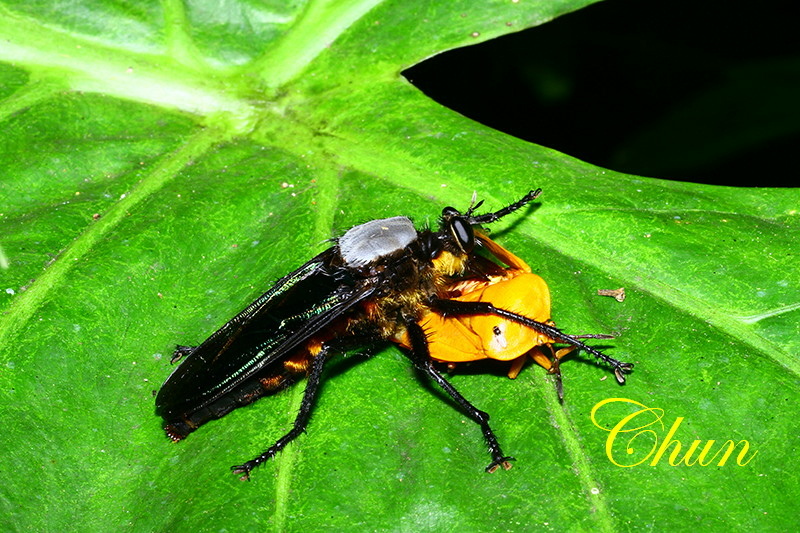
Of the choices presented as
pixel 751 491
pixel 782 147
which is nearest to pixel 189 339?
pixel 751 491

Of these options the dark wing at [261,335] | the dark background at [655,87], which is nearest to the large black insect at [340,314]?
the dark wing at [261,335]

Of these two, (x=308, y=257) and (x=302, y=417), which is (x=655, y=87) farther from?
(x=302, y=417)

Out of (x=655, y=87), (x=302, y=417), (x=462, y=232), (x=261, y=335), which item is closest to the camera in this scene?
(x=302, y=417)

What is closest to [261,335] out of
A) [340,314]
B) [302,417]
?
[340,314]

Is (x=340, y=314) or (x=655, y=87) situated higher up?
(x=340, y=314)

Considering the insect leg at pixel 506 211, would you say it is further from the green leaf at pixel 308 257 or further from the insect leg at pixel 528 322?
the insect leg at pixel 528 322

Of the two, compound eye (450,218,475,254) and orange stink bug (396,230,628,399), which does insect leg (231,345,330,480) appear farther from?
compound eye (450,218,475,254)
